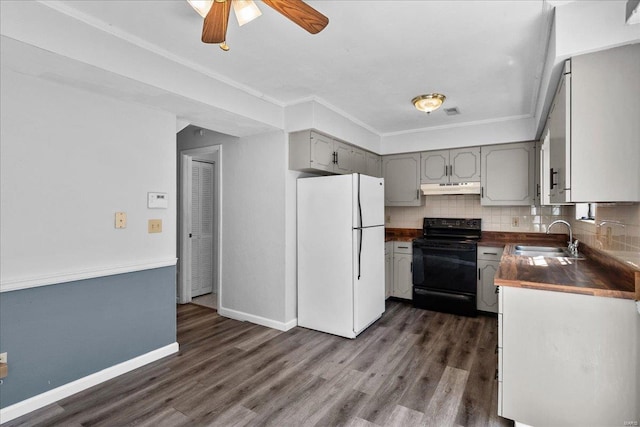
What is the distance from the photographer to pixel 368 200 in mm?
3564

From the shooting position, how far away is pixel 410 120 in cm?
418

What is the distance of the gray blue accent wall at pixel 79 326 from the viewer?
82.4 inches

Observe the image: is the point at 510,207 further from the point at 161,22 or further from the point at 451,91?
the point at 161,22

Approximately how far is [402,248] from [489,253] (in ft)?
3.47

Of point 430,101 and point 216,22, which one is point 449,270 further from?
point 216,22

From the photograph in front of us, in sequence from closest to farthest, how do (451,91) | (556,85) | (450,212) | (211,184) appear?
(556,85)
(451,91)
(450,212)
(211,184)

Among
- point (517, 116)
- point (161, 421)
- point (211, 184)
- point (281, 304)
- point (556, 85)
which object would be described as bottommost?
point (161, 421)

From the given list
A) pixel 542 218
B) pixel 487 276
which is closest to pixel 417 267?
pixel 487 276

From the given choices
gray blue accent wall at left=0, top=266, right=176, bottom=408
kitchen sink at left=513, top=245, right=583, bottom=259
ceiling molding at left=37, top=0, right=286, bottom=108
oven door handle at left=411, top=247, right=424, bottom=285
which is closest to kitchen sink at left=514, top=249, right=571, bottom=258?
kitchen sink at left=513, top=245, right=583, bottom=259

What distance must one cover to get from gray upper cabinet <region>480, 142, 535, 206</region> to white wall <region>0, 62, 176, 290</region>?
11.9 ft

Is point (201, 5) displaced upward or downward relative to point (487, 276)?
upward

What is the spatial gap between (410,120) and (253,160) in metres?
1.99

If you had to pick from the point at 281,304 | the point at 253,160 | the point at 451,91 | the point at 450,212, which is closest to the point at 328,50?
the point at 451,91

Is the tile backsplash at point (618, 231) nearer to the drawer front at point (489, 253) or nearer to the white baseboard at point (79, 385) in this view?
the drawer front at point (489, 253)
